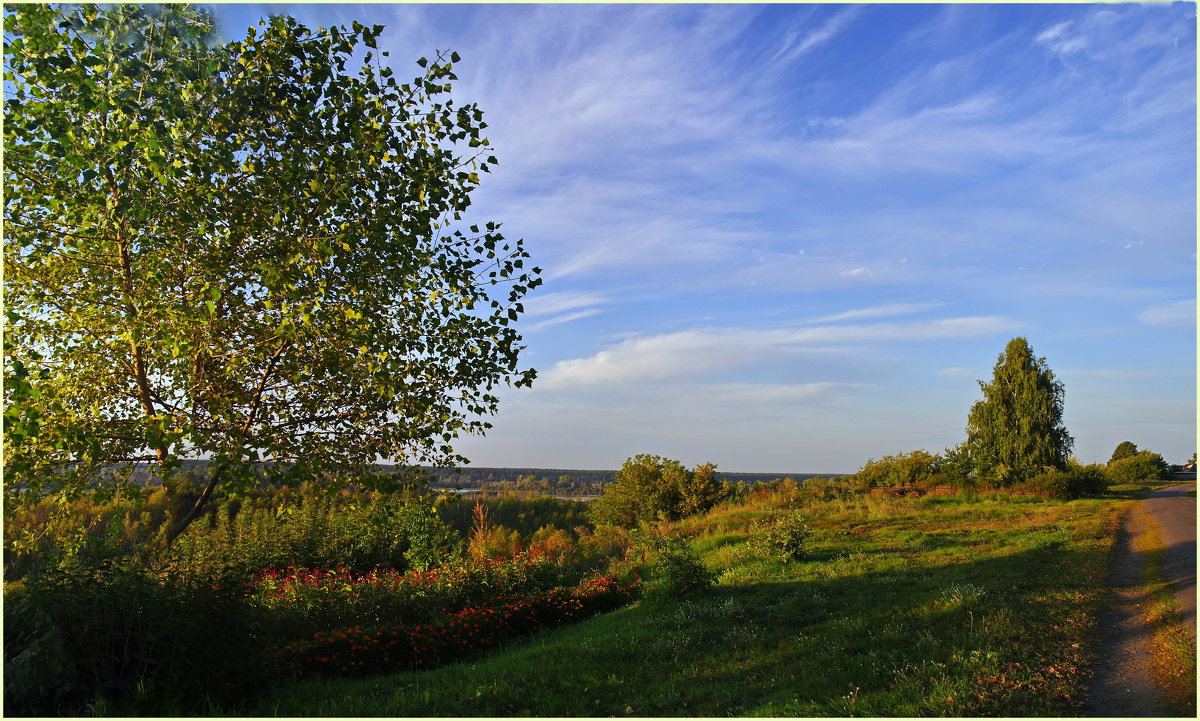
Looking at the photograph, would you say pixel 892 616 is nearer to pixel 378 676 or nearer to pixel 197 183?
pixel 378 676

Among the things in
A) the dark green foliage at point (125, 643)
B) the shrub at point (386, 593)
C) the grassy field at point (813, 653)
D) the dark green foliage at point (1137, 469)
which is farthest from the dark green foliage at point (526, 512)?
the dark green foliage at point (1137, 469)

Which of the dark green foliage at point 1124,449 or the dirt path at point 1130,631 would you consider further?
the dark green foliage at point 1124,449

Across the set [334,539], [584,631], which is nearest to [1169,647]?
[584,631]

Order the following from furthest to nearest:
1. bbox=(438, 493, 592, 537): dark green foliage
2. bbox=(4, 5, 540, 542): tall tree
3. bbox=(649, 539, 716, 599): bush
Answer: bbox=(438, 493, 592, 537): dark green foliage < bbox=(649, 539, 716, 599): bush < bbox=(4, 5, 540, 542): tall tree

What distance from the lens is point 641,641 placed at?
10.2m

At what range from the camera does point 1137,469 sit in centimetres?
5809

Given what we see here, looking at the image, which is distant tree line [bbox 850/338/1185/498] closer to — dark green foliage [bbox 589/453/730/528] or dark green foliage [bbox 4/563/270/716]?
dark green foliage [bbox 589/453/730/528]

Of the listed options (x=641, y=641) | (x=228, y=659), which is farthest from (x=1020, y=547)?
(x=228, y=659)

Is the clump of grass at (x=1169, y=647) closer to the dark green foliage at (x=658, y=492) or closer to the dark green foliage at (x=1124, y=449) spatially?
the dark green foliage at (x=658, y=492)

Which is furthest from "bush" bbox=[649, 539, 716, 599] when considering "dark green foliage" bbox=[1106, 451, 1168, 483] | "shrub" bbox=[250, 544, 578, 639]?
"dark green foliage" bbox=[1106, 451, 1168, 483]

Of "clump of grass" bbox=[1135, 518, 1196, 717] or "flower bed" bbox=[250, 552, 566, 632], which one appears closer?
"clump of grass" bbox=[1135, 518, 1196, 717]

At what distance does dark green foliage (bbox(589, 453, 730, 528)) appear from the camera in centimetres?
3228

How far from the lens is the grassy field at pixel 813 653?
7105 mm

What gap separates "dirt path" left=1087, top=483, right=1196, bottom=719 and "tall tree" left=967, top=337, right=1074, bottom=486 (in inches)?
714
